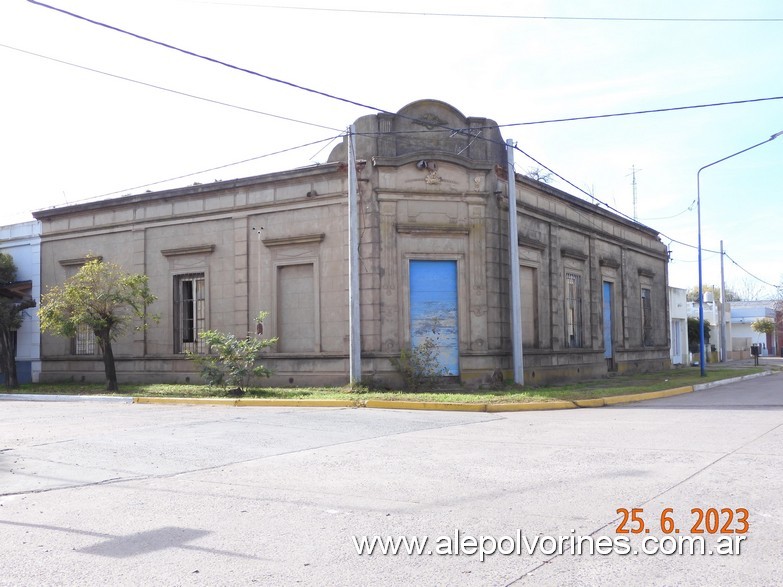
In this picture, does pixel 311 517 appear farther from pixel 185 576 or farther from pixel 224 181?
pixel 224 181

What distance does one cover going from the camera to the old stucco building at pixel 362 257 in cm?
1912

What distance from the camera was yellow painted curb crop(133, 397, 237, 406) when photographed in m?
17.0

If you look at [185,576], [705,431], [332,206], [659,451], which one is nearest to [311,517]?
[185,576]

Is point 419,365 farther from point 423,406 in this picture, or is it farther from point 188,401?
point 188,401

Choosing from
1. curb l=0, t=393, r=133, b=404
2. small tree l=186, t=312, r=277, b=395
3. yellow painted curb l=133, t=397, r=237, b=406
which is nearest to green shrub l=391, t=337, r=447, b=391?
small tree l=186, t=312, r=277, b=395

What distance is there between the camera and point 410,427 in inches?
480

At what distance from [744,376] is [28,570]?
28625mm

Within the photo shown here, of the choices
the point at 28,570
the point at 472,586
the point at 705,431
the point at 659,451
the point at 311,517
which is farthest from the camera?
the point at 705,431

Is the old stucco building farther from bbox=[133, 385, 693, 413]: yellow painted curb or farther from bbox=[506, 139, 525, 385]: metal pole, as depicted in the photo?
bbox=[133, 385, 693, 413]: yellow painted curb

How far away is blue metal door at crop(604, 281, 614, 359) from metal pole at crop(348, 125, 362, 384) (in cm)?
1318

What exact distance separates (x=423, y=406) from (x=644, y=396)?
20.0 ft

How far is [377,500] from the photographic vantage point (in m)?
6.71

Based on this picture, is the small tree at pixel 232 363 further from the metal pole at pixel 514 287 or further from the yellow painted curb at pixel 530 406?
the metal pole at pixel 514 287

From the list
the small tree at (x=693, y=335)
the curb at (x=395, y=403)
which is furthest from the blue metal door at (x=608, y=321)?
the small tree at (x=693, y=335)
